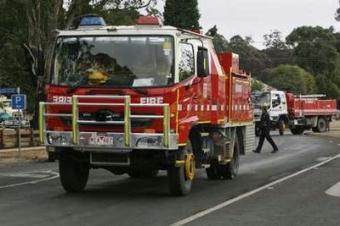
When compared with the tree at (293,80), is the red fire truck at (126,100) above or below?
below

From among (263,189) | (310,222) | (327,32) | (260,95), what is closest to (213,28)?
(263,189)

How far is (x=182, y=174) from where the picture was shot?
1253cm

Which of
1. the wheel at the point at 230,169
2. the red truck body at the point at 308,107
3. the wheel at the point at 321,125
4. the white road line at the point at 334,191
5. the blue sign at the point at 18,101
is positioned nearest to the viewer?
the white road line at the point at 334,191

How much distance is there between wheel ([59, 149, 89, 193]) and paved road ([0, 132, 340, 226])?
200 millimetres

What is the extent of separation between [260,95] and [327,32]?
85.7 meters

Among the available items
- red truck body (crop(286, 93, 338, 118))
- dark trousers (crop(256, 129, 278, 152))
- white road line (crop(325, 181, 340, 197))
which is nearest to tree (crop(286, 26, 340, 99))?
red truck body (crop(286, 93, 338, 118))

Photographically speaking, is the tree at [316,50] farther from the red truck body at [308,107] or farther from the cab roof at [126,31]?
the cab roof at [126,31]

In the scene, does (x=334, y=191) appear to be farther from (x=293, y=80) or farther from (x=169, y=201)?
(x=293, y=80)

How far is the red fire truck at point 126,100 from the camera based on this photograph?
38.6ft

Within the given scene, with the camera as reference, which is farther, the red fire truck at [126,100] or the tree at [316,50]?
the tree at [316,50]

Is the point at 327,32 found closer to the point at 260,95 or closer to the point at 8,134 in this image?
the point at 260,95

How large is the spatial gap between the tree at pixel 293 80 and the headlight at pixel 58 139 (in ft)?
284

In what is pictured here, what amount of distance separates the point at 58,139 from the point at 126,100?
4.75 ft

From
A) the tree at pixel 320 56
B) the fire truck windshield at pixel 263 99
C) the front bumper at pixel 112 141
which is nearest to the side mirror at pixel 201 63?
the front bumper at pixel 112 141
